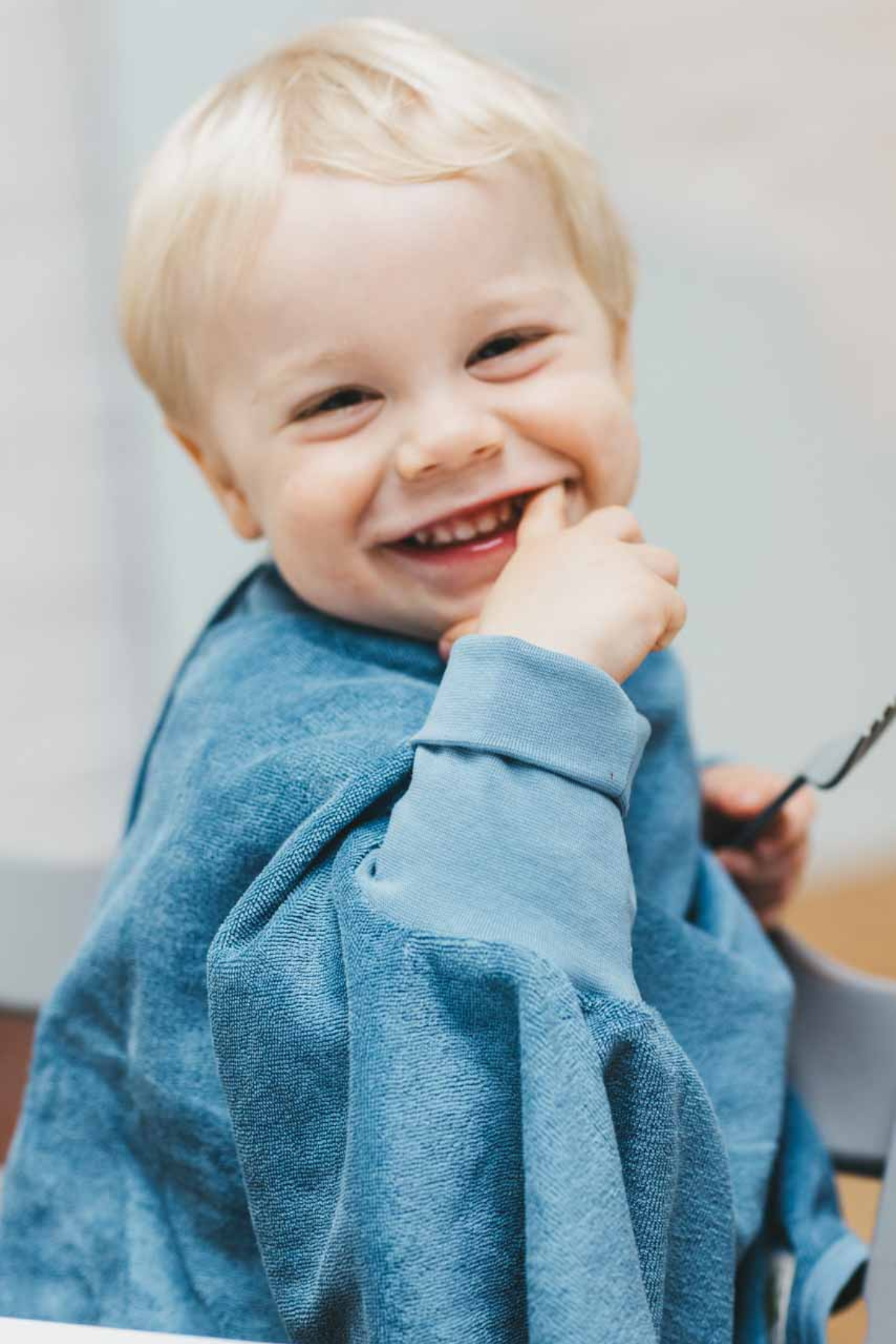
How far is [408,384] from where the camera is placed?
51 centimetres

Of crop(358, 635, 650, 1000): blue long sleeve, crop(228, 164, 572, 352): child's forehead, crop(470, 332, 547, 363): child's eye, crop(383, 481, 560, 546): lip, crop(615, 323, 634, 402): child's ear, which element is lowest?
crop(358, 635, 650, 1000): blue long sleeve

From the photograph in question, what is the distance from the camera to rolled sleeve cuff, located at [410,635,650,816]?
0.43 metres

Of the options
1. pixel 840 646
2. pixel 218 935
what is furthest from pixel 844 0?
pixel 218 935

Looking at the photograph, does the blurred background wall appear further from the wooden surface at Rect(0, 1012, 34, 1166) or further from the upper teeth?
the upper teeth

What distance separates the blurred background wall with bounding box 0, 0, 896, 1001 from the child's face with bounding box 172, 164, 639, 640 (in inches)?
6.9

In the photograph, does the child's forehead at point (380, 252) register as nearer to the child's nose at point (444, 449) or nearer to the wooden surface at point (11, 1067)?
the child's nose at point (444, 449)

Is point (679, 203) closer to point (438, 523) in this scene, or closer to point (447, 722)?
point (438, 523)

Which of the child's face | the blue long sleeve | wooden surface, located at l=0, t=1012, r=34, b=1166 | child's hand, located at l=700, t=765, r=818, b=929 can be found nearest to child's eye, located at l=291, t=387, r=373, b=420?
the child's face

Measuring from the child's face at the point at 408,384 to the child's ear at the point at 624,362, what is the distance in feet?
0.13

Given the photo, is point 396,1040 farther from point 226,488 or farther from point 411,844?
point 226,488

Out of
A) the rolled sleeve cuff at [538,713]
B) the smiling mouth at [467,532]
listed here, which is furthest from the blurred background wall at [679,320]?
the rolled sleeve cuff at [538,713]

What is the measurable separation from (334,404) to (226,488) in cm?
10

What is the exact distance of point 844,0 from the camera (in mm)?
761

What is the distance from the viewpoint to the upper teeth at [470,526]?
1.77 ft
